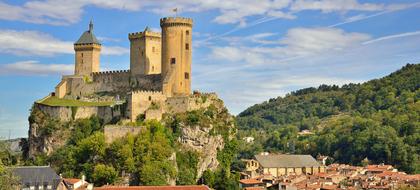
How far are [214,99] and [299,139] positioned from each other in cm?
7709

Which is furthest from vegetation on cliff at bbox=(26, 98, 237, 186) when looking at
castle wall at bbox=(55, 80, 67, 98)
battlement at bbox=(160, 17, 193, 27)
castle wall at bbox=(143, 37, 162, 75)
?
battlement at bbox=(160, 17, 193, 27)

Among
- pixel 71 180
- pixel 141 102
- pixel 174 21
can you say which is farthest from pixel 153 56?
pixel 71 180

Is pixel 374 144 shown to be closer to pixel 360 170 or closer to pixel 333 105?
pixel 360 170

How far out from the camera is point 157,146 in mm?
63594

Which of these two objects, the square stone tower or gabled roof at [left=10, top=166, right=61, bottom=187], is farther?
the square stone tower

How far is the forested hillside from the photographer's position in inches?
Result: 4419

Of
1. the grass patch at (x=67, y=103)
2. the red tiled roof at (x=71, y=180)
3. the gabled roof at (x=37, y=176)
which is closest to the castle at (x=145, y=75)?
the grass patch at (x=67, y=103)

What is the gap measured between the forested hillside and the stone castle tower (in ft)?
176

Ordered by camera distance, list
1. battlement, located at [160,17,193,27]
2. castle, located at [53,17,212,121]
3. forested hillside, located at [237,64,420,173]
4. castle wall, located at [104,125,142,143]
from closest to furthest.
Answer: castle wall, located at [104,125,142,143], castle, located at [53,17,212,121], battlement, located at [160,17,193,27], forested hillside, located at [237,64,420,173]

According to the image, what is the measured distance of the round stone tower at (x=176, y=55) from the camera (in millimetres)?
70250

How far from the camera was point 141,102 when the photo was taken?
67250mm

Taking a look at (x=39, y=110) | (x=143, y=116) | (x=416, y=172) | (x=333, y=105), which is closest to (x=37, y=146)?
(x=39, y=110)

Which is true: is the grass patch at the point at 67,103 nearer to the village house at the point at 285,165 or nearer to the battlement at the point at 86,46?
the battlement at the point at 86,46

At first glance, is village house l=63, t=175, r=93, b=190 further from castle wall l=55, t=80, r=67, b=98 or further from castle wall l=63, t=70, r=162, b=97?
castle wall l=55, t=80, r=67, b=98
